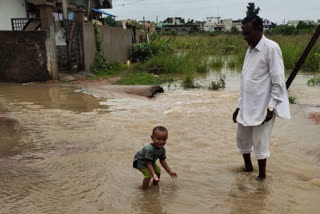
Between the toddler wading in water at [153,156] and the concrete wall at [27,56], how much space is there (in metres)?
7.21

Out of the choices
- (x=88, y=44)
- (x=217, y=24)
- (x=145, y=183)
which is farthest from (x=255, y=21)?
(x=217, y=24)

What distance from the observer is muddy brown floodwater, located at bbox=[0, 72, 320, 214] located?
2.95 m

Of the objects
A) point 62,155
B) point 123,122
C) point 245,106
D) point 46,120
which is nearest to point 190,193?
point 245,106

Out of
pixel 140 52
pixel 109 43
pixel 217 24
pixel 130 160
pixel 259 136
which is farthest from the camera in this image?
pixel 217 24

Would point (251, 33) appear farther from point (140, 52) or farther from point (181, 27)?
point (181, 27)

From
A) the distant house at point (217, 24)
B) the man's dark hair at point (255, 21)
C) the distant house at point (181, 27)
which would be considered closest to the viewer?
the man's dark hair at point (255, 21)

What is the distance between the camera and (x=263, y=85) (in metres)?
3.11

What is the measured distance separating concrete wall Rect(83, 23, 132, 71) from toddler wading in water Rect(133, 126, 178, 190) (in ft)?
29.5

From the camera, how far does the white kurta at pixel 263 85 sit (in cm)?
301

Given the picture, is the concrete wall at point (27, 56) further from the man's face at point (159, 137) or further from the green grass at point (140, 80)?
the man's face at point (159, 137)

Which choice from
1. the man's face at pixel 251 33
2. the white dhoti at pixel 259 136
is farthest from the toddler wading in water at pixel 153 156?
the man's face at pixel 251 33

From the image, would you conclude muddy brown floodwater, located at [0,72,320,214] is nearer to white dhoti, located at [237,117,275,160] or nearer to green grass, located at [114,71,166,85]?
white dhoti, located at [237,117,275,160]

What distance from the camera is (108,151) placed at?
14.2 ft

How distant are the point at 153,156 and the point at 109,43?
11960mm
